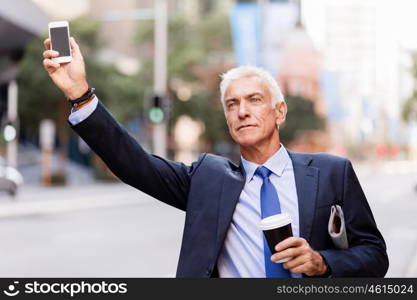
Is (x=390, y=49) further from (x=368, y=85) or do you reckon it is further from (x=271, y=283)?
(x=271, y=283)

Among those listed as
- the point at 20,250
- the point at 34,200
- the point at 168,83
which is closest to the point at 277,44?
the point at 168,83

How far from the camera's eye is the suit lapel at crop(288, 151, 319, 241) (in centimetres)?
227

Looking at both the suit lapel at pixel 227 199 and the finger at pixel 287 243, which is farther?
the suit lapel at pixel 227 199

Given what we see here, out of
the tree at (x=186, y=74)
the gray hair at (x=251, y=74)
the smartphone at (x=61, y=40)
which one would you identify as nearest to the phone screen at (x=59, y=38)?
the smartphone at (x=61, y=40)

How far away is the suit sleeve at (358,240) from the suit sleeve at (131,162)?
0.52m

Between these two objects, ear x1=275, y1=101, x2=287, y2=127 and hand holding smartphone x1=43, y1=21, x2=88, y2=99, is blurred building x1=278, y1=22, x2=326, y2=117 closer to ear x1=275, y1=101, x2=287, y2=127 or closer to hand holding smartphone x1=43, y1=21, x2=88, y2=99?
ear x1=275, y1=101, x2=287, y2=127

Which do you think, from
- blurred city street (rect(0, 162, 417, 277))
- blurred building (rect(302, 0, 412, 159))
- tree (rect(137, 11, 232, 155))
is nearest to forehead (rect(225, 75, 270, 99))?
blurred city street (rect(0, 162, 417, 277))

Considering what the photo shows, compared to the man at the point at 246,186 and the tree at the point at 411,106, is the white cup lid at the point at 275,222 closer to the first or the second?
the man at the point at 246,186

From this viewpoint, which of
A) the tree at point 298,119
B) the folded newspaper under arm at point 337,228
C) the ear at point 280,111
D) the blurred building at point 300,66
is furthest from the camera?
the blurred building at point 300,66

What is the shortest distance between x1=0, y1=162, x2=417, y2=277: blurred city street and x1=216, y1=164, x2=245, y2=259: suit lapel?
7.20 meters

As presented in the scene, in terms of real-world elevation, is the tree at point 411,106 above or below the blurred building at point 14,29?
below

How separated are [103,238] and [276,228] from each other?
1272cm

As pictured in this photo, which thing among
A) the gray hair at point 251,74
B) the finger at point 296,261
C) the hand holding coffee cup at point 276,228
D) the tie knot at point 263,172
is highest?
the gray hair at point 251,74

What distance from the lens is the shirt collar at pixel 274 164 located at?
2.37 meters
